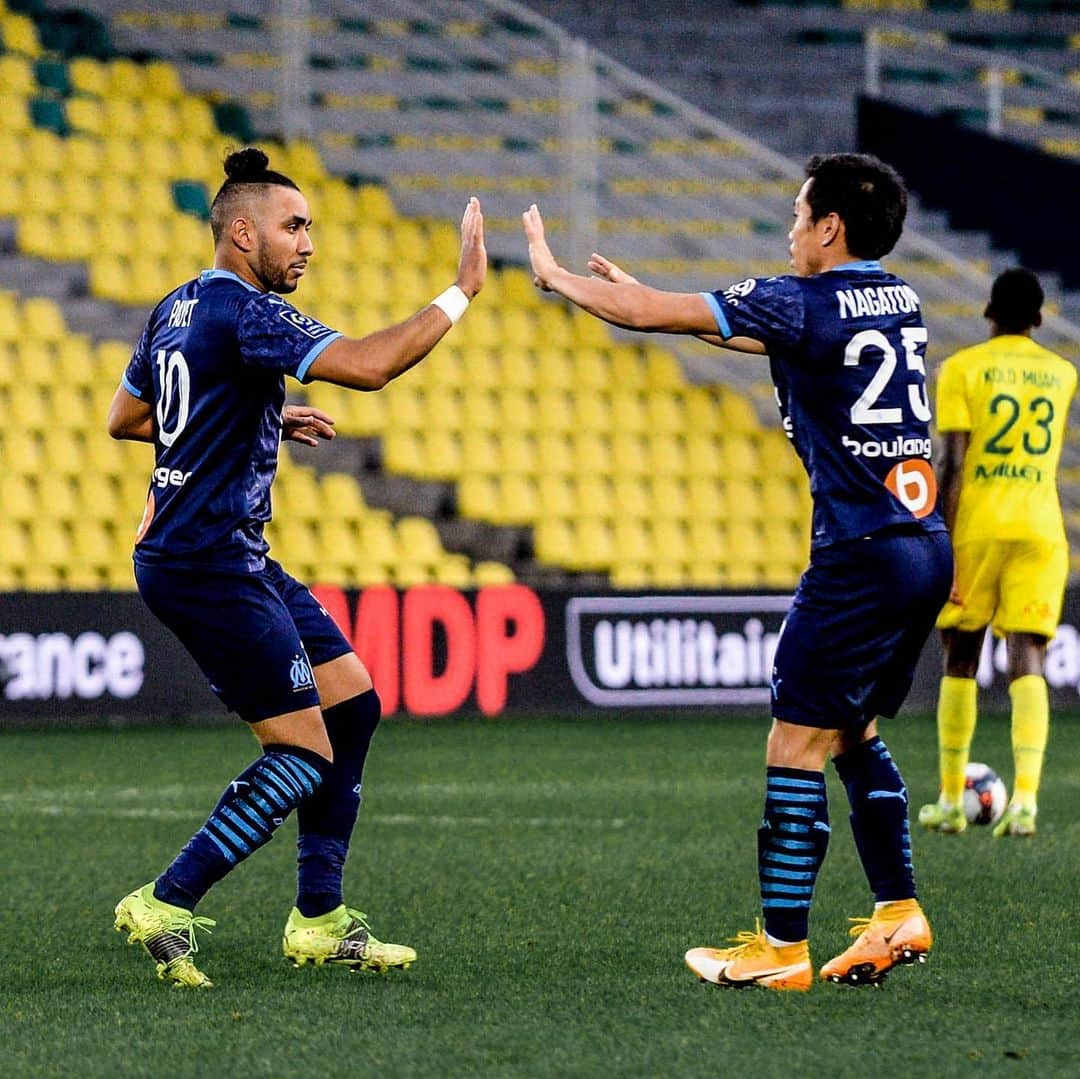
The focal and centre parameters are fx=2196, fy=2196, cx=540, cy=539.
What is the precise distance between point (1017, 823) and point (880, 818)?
2.89 meters

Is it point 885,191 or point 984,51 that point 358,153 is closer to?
point 984,51

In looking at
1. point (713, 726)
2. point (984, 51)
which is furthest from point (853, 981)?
point (984, 51)

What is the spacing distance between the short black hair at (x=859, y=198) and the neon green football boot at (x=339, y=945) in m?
1.93

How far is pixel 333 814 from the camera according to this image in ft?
Answer: 17.0

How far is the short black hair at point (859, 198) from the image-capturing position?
4781 mm

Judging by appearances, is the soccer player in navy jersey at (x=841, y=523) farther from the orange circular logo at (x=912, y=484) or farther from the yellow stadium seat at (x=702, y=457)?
the yellow stadium seat at (x=702, y=457)

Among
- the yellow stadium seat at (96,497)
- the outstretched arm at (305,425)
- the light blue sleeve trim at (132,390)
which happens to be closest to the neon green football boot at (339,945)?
the outstretched arm at (305,425)

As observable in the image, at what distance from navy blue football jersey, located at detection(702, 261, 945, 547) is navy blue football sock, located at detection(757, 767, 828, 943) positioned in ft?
1.78

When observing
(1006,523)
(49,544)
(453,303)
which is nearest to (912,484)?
(453,303)

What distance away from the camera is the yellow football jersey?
7574 mm

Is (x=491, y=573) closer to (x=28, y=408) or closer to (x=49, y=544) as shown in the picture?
(x=49, y=544)

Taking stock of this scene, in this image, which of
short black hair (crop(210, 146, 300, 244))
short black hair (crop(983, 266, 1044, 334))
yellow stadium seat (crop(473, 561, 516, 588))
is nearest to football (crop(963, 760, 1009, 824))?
short black hair (crop(983, 266, 1044, 334))

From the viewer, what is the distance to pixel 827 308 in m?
4.70

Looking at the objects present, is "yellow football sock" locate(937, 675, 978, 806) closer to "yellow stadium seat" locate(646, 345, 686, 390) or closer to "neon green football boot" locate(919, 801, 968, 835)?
Answer: "neon green football boot" locate(919, 801, 968, 835)
